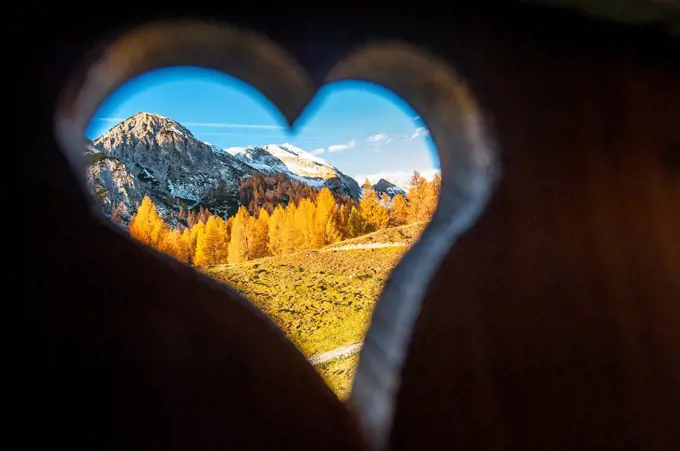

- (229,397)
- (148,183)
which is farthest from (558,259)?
(148,183)

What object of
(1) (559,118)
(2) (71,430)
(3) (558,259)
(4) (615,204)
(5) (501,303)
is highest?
(1) (559,118)

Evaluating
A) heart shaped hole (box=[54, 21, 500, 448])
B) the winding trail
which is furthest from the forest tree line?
heart shaped hole (box=[54, 21, 500, 448])

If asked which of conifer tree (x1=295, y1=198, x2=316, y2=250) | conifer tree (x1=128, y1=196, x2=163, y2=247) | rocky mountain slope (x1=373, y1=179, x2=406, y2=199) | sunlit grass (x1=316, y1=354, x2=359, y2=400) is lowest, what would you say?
sunlit grass (x1=316, y1=354, x2=359, y2=400)

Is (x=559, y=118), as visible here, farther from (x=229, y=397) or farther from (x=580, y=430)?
(x=229, y=397)

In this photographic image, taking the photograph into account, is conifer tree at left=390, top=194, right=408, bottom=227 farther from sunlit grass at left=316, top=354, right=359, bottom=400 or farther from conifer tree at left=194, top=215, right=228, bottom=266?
sunlit grass at left=316, top=354, right=359, bottom=400

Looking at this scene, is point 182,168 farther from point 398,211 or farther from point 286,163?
point 398,211

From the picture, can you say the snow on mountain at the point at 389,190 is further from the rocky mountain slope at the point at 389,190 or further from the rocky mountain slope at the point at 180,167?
the rocky mountain slope at the point at 180,167
